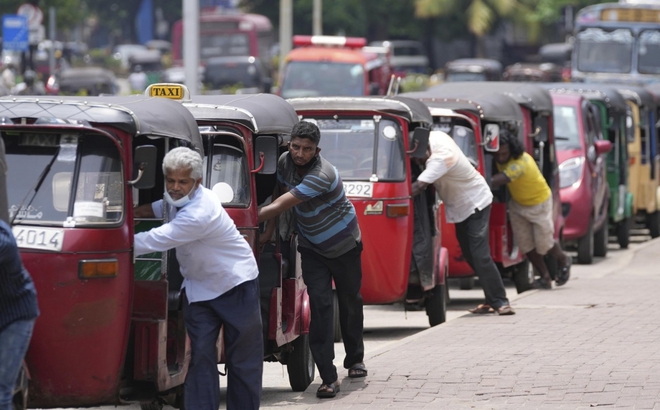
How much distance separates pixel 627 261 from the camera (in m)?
17.9

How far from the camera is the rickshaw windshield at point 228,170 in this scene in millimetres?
7898

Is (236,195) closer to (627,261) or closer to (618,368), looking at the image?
(618,368)

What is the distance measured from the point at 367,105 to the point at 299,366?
2828mm

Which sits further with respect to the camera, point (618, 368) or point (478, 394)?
point (618, 368)

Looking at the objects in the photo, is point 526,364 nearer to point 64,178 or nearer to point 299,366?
point 299,366

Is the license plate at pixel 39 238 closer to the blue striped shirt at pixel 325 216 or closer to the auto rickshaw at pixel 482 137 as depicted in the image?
the blue striped shirt at pixel 325 216

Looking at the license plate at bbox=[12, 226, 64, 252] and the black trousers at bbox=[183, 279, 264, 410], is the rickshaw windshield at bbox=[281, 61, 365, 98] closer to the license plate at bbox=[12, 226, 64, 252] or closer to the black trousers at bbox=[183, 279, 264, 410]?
the black trousers at bbox=[183, 279, 264, 410]

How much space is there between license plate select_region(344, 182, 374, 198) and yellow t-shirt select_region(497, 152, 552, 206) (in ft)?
8.61

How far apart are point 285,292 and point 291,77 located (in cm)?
2051

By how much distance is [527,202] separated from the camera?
1341cm

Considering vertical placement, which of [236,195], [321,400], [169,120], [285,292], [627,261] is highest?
[169,120]

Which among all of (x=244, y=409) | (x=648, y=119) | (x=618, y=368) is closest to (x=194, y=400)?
(x=244, y=409)

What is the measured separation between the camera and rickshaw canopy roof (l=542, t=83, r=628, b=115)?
1881 cm

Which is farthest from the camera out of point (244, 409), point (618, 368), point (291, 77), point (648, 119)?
point (291, 77)
